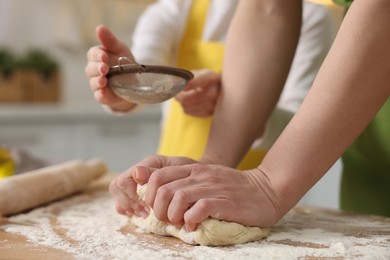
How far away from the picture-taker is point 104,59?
2.62 feet

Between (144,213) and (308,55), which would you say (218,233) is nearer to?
(144,213)

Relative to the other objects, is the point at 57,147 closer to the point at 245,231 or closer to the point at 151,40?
the point at 151,40

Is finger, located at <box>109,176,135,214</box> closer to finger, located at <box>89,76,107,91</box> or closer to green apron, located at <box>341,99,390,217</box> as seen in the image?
finger, located at <box>89,76,107,91</box>

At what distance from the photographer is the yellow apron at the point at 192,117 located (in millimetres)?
1179

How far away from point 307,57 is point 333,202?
3.19 feet

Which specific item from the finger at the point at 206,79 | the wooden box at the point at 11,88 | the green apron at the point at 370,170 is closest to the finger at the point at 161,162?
the finger at the point at 206,79

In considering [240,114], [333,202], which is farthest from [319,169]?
[333,202]

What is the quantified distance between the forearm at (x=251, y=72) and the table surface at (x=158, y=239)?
0.44 feet

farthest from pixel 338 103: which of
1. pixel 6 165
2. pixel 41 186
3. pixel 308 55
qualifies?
pixel 308 55

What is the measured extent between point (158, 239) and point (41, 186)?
0.90ft

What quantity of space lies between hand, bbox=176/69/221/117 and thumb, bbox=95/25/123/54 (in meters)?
0.13

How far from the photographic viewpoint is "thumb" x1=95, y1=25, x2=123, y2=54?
821 mm

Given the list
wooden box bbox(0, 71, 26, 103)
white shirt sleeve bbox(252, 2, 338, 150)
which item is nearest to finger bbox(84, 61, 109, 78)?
white shirt sleeve bbox(252, 2, 338, 150)

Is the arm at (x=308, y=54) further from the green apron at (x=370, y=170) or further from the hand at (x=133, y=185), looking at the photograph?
the hand at (x=133, y=185)
